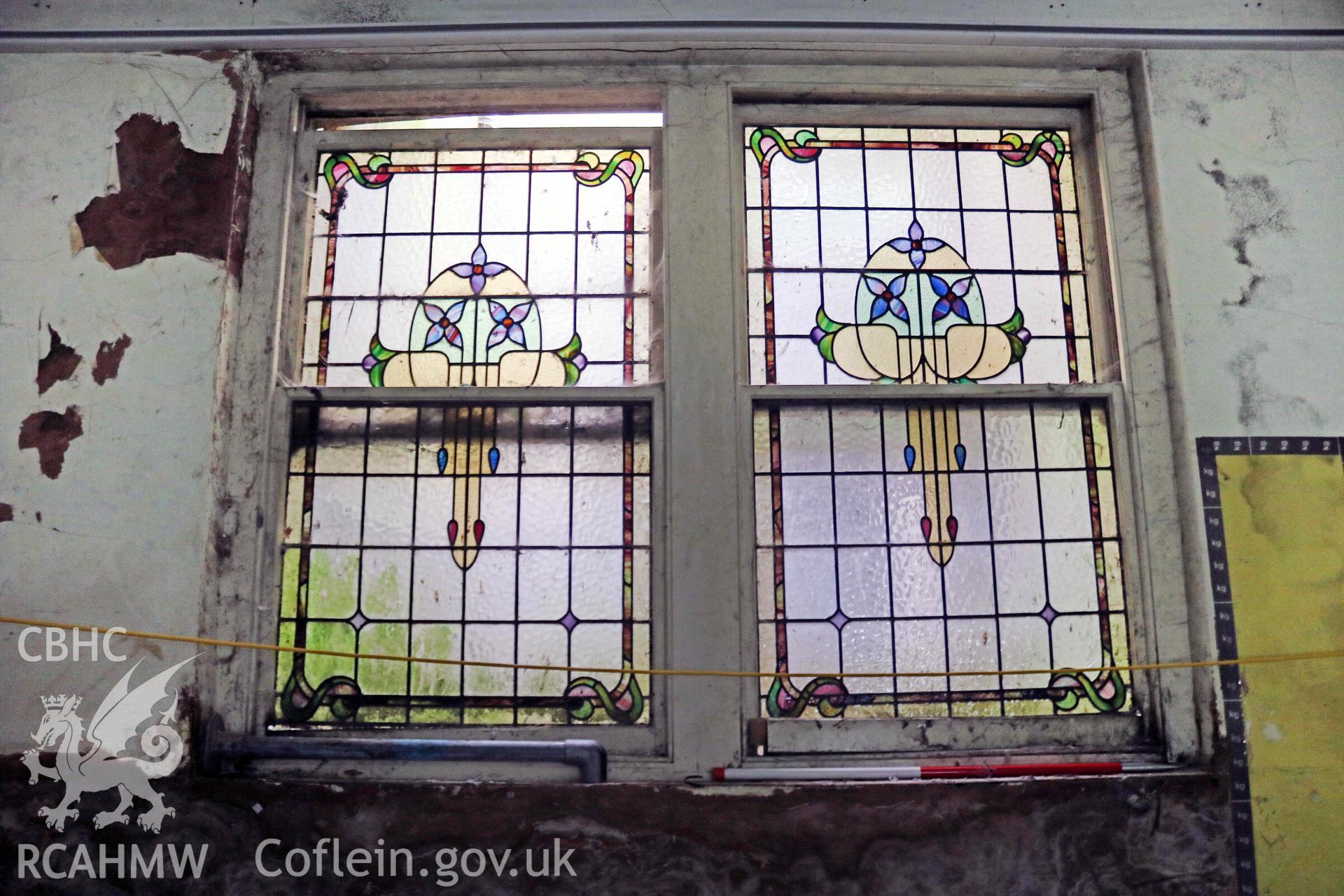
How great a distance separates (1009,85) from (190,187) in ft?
7.27

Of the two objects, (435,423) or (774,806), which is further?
(435,423)

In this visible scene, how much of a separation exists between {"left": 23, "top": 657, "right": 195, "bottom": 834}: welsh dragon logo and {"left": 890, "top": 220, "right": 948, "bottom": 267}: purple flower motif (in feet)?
6.90

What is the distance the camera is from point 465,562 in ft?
7.90

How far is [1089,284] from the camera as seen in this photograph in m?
2.60

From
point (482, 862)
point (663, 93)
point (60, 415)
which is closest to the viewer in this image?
point (482, 862)

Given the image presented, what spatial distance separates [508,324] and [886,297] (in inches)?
40.1

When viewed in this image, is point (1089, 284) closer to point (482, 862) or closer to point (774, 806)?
point (774, 806)

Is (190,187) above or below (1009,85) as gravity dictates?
below

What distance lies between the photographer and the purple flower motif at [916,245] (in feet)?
8.54

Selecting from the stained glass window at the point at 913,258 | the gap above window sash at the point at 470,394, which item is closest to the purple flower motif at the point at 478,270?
the gap above window sash at the point at 470,394

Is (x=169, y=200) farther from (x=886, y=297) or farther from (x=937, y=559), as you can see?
(x=937, y=559)

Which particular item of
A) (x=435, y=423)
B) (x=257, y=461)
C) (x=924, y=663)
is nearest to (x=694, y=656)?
(x=924, y=663)

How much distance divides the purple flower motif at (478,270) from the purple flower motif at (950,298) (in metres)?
1.16

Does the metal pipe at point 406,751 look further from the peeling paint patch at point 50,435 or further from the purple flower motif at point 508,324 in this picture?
the purple flower motif at point 508,324
